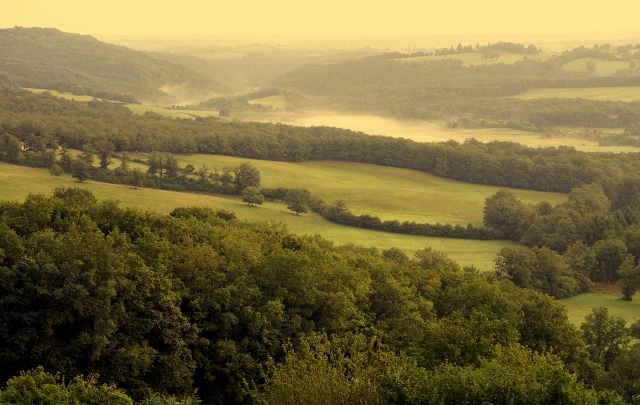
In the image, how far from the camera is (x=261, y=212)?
114062mm

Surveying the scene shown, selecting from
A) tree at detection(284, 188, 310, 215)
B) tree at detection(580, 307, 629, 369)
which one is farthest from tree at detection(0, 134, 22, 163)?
tree at detection(580, 307, 629, 369)

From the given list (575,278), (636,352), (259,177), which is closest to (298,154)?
(259,177)

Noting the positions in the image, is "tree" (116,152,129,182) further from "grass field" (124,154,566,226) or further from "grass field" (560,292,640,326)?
"grass field" (560,292,640,326)

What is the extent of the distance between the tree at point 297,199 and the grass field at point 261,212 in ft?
3.53

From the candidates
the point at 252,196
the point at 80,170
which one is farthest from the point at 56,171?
the point at 252,196

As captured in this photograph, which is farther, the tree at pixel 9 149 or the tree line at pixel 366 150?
the tree line at pixel 366 150

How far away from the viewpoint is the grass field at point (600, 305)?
75.2 metres

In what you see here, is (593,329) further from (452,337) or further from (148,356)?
(148,356)

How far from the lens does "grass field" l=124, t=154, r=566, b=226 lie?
409 feet

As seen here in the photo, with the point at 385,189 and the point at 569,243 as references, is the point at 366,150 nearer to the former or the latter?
the point at 385,189

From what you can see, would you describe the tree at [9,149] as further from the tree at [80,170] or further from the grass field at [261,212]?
the tree at [80,170]

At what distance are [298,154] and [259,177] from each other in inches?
1200

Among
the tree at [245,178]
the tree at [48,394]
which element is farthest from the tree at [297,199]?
the tree at [48,394]

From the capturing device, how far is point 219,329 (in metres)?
47.9
